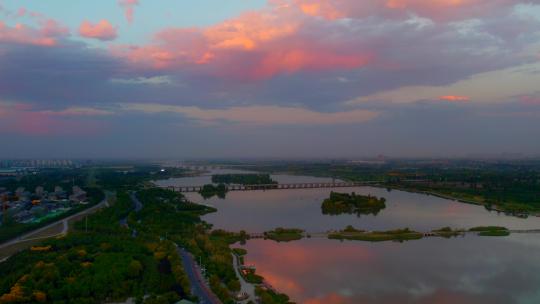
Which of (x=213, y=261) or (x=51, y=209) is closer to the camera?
(x=213, y=261)

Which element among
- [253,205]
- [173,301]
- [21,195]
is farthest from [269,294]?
[21,195]

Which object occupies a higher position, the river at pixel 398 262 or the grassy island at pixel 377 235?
the grassy island at pixel 377 235

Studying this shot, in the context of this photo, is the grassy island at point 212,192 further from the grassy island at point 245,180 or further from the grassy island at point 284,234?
the grassy island at point 284,234

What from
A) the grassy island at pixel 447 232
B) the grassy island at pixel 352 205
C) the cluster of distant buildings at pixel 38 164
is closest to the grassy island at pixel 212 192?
the grassy island at pixel 352 205

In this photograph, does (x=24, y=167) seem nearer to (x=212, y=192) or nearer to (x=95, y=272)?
(x=212, y=192)

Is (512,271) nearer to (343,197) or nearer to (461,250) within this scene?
(461,250)

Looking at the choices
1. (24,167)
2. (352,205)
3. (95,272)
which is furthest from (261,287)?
(24,167)

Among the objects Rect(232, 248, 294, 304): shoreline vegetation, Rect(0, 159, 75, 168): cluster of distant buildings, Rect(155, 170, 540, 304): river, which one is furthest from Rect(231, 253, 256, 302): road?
Rect(0, 159, 75, 168): cluster of distant buildings
